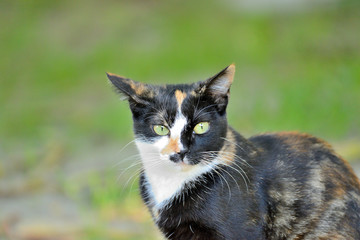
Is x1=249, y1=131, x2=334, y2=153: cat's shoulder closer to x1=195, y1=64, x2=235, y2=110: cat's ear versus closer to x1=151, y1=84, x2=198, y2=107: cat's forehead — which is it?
x1=195, y1=64, x2=235, y2=110: cat's ear

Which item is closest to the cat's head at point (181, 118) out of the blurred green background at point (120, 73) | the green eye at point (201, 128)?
the green eye at point (201, 128)

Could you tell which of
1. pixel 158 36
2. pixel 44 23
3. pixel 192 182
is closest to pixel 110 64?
pixel 158 36

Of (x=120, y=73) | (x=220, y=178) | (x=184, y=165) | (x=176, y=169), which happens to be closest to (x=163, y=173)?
(x=176, y=169)

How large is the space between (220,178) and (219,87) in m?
0.59

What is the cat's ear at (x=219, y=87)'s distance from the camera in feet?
11.4

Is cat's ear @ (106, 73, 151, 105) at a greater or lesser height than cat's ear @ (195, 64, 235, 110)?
greater

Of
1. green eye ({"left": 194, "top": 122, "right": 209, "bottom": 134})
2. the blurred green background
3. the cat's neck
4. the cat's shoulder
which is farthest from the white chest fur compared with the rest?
the blurred green background

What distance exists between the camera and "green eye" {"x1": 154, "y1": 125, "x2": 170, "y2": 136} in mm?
3555

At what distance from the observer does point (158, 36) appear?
1046 cm

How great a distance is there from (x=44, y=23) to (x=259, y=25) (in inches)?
166

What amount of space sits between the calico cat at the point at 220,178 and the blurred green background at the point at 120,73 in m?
1.23

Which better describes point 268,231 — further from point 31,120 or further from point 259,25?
point 259,25

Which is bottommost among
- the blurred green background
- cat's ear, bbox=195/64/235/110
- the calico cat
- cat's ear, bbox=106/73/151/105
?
the calico cat

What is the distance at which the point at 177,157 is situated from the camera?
343cm
